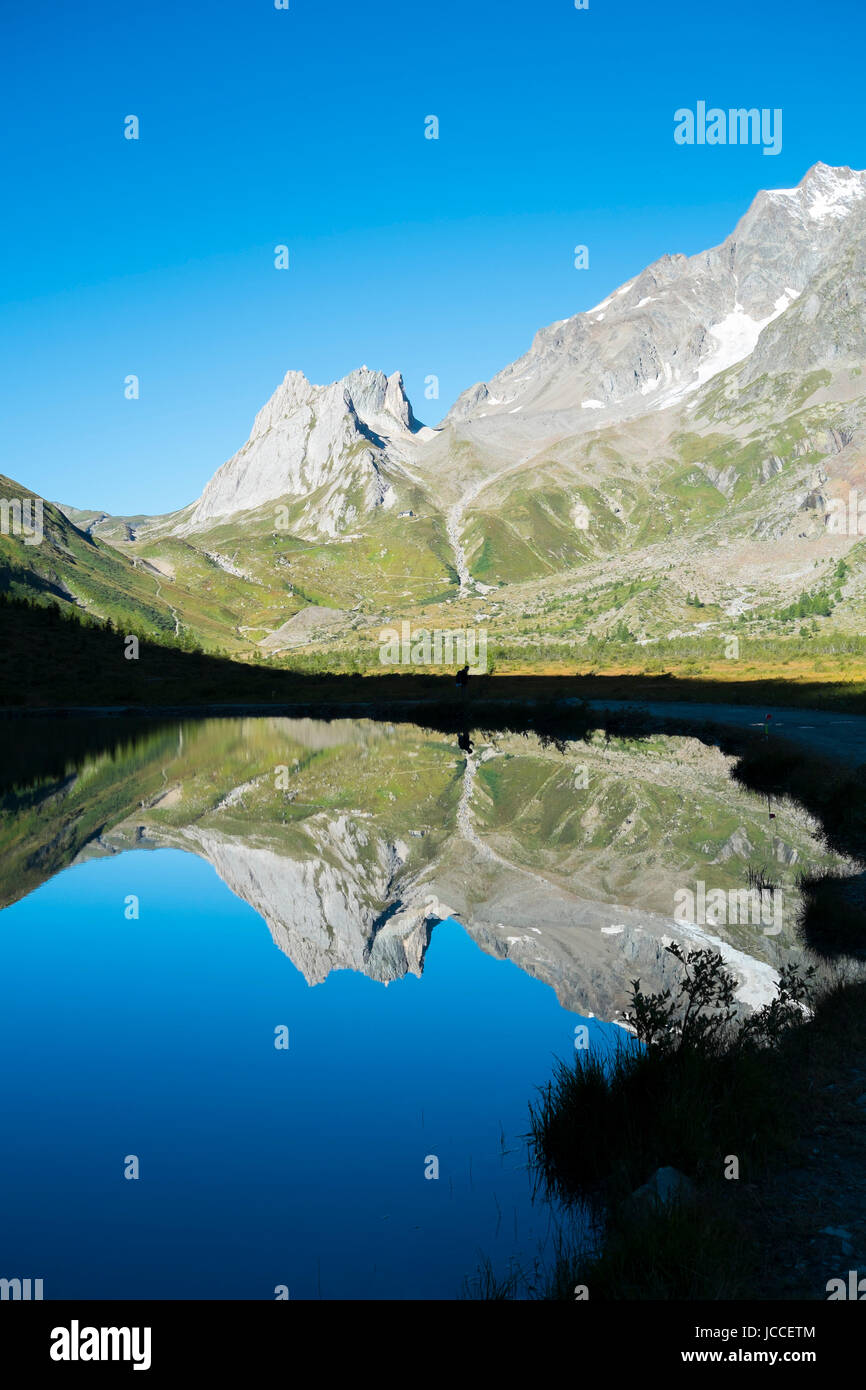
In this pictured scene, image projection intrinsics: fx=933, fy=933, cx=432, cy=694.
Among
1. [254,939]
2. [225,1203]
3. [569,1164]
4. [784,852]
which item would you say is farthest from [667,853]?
[225,1203]

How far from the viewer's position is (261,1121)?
40.2 ft

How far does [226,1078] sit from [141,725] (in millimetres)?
82036

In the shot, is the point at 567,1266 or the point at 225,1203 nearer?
the point at 567,1266

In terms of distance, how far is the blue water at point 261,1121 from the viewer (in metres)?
9.20

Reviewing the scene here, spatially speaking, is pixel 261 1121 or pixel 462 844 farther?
pixel 462 844

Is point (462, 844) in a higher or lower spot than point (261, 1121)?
lower

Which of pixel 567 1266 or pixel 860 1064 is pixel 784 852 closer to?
pixel 860 1064

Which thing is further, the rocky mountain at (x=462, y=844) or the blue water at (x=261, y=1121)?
the rocky mountain at (x=462, y=844)

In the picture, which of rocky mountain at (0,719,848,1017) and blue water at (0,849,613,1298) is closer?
blue water at (0,849,613,1298)

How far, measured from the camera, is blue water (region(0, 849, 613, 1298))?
920cm
